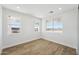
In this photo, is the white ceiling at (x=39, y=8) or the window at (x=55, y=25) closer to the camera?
the white ceiling at (x=39, y=8)

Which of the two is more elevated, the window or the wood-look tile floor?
the window

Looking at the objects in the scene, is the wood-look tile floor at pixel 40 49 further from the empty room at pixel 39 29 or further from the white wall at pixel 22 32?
the white wall at pixel 22 32

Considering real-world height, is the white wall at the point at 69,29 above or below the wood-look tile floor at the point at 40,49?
above

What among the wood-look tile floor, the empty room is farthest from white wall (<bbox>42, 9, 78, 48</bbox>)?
the wood-look tile floor

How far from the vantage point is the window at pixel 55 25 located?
1840 millimetres

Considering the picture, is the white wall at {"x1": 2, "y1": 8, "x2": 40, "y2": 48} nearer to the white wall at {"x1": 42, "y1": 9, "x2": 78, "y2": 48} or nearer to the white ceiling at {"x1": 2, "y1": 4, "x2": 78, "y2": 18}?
the white ceiling at {"x1": 2, "y1": 4, "x2": 78, "y2": 18}

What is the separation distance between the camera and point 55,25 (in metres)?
1.87

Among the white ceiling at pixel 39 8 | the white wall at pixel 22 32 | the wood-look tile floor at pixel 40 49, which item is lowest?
the wood-look tile floor at pixel 40 49

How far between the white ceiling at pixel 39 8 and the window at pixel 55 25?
20cm

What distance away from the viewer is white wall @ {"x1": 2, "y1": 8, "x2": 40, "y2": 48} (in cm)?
173

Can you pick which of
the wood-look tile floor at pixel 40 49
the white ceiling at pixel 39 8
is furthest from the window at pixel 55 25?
the wood-look tile floor at pixel 40 49

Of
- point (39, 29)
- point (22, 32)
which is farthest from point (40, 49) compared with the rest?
point (22, 32)
